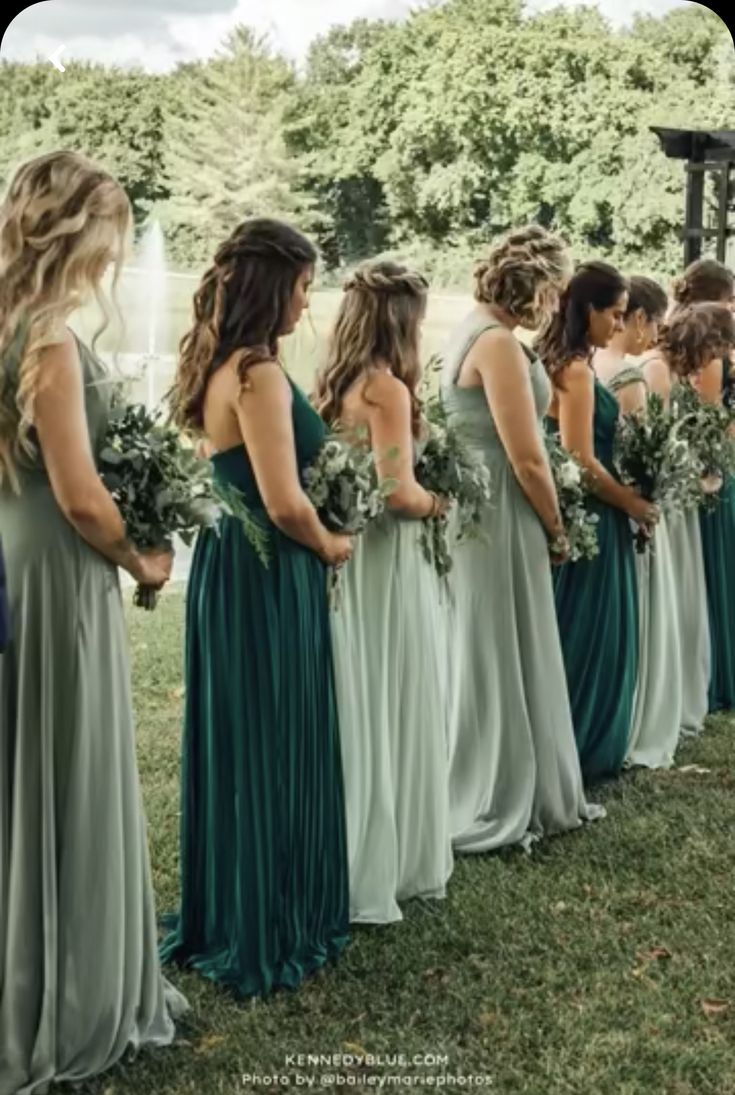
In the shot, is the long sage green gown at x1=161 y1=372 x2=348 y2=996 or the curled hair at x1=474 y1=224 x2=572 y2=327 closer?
the long sage green gown at x1=161 y1=372 x2=348 y2=996

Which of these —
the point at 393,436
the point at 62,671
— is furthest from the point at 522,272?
the point at 62,671

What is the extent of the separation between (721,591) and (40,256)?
4.25m

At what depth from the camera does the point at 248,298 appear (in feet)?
11.2

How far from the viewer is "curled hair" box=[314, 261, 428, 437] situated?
154 inches

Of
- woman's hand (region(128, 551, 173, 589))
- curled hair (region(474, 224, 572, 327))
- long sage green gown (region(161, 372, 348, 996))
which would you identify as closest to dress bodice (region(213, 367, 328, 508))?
long sage green gown (region(161, 372, 348, 996))

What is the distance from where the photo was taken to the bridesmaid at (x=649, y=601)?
552cm

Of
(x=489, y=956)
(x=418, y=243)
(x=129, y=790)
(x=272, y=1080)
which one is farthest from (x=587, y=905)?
(x=418, y=243)

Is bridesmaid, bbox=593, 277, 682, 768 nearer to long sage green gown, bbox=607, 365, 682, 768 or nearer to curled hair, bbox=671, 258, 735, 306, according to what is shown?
long sage green gown, bbox=607, 365, 682, 768

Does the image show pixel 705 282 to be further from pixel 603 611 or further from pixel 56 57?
pixel 56 57

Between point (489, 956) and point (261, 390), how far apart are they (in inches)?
60.0

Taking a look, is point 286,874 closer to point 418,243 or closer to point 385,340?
point 385,340

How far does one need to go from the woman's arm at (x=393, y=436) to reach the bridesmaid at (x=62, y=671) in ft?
3.19

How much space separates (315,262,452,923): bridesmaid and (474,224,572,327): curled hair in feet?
1.70

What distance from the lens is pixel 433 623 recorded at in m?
4.22
